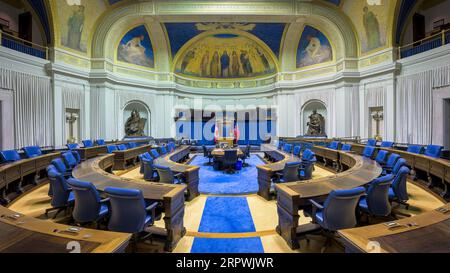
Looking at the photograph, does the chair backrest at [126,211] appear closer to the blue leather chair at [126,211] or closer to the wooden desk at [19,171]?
the blue leather chair at [126,211]

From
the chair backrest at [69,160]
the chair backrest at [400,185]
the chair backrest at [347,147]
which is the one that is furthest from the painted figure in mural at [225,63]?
the chair backrest at [400,185]

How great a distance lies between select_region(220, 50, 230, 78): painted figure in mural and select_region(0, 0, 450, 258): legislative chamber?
7.0 inches

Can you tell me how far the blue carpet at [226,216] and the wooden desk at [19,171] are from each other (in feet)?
14.4

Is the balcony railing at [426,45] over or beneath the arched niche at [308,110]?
over

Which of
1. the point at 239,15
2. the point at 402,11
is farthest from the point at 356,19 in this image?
the point at 239,15

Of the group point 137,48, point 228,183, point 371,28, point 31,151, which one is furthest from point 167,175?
point 371,28

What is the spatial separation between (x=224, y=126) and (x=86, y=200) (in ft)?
54.0

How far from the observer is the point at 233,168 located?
30.0 ft

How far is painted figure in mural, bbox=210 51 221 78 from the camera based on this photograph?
1886cm

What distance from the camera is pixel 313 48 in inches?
627

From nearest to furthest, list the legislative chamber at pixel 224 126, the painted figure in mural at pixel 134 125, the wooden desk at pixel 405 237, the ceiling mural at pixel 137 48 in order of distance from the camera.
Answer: the wooden desk at pixel 405 237 < the legislative chamber at pixel 224 126 < the ceiling mural at pixel 137 48 < the painted figure in mural at pixel 134 125

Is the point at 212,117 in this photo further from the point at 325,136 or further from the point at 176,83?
the point at 325,136

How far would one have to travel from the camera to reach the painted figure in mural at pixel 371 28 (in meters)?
12.1

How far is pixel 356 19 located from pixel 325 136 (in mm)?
7523
